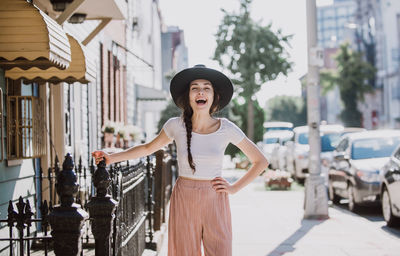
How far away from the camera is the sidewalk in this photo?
8438mm

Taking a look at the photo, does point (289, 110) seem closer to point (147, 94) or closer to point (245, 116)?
point (245, 116)

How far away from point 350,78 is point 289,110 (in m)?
59.9

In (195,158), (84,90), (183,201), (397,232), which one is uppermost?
(84,90)

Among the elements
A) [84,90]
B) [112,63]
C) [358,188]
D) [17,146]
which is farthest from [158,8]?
[17,146]

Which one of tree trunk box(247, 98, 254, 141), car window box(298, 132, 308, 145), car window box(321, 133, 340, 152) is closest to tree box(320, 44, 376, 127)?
tree trunk box(247, 98, 254, 141)

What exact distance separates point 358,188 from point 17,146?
701cm

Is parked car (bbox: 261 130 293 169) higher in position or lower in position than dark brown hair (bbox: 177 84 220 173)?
lower

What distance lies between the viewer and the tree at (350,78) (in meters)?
61.8

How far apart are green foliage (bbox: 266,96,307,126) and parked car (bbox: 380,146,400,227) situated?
346ft

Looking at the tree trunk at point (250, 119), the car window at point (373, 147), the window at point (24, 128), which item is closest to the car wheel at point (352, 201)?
the car window at point (373, 147)

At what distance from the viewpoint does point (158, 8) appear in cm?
3919

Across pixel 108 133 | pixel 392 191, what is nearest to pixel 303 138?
pixel 108 133

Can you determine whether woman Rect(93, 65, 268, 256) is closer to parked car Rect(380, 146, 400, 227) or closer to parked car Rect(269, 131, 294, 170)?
parked car Rect(380, 146, 400, 227)

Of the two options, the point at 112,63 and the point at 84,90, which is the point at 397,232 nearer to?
the point at 84,90
